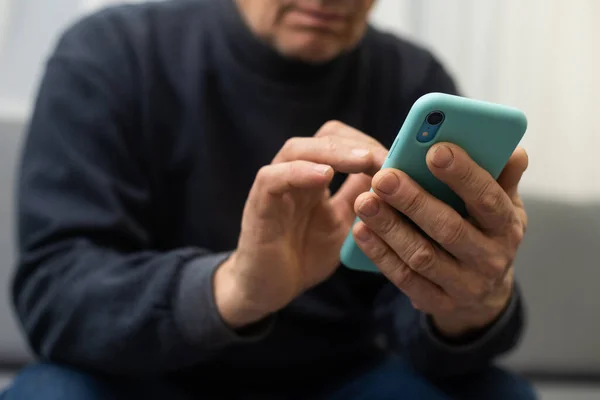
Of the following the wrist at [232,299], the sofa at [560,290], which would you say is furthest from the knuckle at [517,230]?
the sofa at [560,290]

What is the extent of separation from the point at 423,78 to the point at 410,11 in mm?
373

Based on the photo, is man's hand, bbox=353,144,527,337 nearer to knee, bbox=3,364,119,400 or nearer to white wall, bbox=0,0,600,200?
knee, bbox=3,364,119,400

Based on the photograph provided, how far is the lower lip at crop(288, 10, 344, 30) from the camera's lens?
0.59 meters

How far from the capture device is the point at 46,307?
20.3 inches

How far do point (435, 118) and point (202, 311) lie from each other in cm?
26

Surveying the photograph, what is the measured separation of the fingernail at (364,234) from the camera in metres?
0.40

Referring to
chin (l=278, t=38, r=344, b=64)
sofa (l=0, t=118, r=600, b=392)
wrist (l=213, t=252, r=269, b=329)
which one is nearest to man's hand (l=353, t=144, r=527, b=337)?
wrist (l=213, t=252, r=269, b=329)

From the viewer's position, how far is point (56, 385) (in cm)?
49

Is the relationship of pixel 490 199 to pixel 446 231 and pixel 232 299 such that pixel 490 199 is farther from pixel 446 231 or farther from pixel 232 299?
pixel 232 299

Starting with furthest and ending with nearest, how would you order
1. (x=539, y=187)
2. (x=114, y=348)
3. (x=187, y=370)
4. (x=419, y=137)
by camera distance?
(x=539, y=187) < (x=187, y=370) < (x=114, y=348) < (x=419, y=137)

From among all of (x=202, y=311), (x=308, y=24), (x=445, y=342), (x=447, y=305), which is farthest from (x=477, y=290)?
(x=308, y=24)

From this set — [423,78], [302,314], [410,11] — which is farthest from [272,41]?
[410,11]

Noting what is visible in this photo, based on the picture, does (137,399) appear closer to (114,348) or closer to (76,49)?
(114,348)

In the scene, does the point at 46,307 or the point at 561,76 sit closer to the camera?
the point at 46,307
